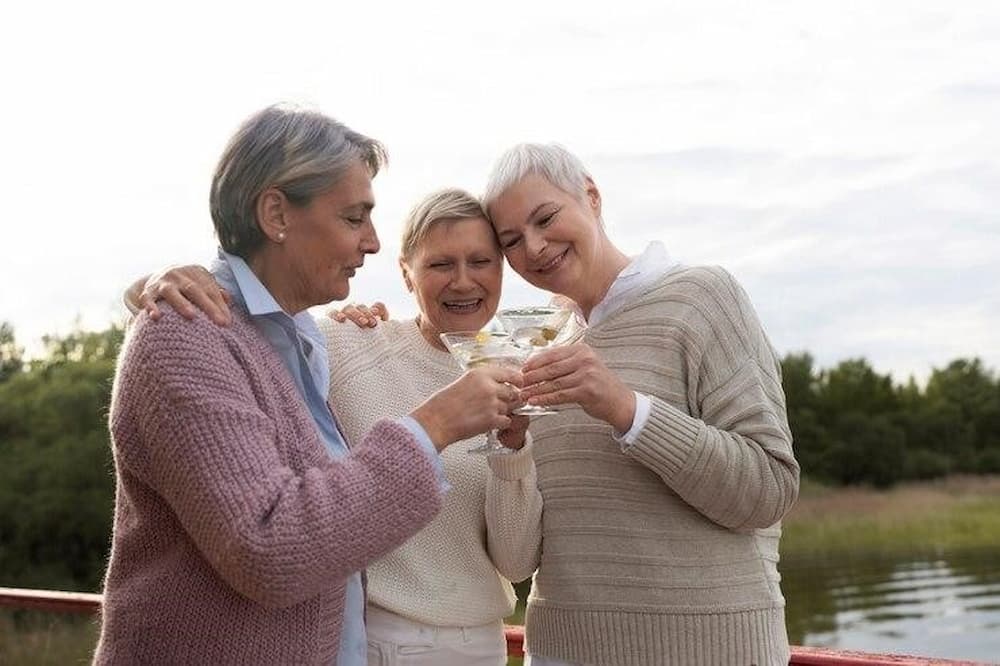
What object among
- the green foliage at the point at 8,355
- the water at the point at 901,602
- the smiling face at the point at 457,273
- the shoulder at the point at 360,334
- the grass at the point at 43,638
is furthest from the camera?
the water at the point at 901,602

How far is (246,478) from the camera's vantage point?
2.22 metres

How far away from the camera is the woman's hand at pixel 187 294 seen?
2355 mm

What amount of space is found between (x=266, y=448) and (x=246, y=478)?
7 centimetres

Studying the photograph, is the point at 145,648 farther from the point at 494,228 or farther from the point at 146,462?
the point at 494,228

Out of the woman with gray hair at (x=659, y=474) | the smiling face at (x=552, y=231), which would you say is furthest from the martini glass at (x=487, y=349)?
the smiling face at (x=552, y=231)

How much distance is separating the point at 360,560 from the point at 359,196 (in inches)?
26.6

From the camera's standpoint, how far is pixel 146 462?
2301 millimetres

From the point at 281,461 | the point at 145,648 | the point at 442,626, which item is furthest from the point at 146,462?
the point at 442,626

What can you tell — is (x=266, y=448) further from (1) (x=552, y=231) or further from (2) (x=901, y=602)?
(2) (x=901, y=602)

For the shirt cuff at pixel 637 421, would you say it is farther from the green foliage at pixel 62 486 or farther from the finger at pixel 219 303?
the green foliage at pixel 62 486

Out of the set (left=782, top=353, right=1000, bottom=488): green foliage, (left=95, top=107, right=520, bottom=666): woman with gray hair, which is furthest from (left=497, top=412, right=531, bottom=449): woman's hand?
(left=782, top=353, right=1000, bottom=488): green foliage

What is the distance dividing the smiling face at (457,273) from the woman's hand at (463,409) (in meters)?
0.80

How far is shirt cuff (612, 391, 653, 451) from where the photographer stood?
9.25 feet

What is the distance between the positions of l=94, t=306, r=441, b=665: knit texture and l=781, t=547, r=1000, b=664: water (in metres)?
69.0
